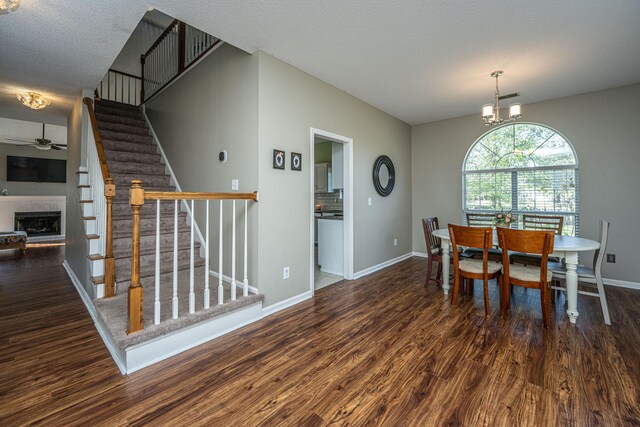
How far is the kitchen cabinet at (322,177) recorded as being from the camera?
18.8 ft

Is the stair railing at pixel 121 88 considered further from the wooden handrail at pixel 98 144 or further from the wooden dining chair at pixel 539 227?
the wooden dining chair at pixel 539 227

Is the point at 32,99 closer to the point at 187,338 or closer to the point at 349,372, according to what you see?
the point at 187,338

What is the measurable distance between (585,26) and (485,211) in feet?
9.82

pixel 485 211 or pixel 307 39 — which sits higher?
pixel 307 39

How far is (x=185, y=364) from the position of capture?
1997 mm

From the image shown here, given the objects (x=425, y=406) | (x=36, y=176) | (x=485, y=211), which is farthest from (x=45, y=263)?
(x=485, y=211)

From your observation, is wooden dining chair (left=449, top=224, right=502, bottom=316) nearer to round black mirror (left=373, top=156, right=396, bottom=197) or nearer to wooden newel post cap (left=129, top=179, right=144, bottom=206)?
round black mirror (left=373, top=156, right=396, bottom=197)

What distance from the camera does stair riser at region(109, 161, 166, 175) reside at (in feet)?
12.8

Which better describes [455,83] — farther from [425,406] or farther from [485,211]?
[425,406]

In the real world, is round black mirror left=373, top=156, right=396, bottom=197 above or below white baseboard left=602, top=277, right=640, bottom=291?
above

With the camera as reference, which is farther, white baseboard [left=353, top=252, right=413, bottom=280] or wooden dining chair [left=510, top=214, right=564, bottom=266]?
white baseboard [left=353, top=252, right=413, bottom=280]

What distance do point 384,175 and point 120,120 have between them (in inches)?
184

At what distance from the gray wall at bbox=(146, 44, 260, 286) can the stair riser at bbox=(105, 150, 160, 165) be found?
273mm

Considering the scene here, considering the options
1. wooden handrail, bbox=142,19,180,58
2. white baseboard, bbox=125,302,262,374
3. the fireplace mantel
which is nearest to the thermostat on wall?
white baseboard, bbox=125,302,262,374
